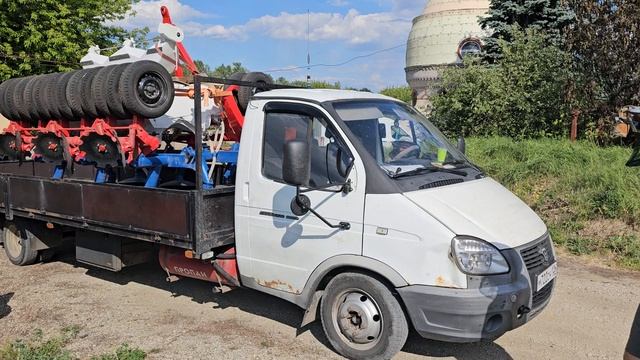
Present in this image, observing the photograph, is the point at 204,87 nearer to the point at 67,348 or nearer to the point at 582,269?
the point at 67,348

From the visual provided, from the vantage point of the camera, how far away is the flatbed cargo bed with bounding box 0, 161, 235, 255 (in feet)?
15.6

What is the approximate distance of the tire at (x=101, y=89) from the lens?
5391 millimetres

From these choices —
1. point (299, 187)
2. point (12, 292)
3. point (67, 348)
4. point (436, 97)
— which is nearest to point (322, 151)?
point (299, 187)

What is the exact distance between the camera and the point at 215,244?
189 inches

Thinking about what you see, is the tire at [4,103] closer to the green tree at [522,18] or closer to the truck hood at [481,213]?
the truck hood at [481,213]

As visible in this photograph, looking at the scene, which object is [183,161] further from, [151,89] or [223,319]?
[223,319]

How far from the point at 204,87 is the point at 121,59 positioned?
5.40ft

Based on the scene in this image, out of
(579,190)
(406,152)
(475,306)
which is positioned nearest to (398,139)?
(406,152)

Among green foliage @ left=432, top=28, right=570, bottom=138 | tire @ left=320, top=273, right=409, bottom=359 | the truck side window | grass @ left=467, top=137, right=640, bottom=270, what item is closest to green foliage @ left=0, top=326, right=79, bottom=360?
tire @ left=320, top=273, right=409, bottom=359

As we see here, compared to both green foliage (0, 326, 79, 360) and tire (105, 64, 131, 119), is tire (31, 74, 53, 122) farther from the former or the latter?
green foliage (0, 326, 79, 360)

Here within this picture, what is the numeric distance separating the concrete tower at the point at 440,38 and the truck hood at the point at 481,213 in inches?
1012

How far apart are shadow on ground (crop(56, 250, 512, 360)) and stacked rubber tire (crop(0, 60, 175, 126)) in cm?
202

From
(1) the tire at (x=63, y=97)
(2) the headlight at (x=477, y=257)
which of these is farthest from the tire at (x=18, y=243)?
(2) the headlight at (x=477, y=257)

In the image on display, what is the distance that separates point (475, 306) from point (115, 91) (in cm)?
387
